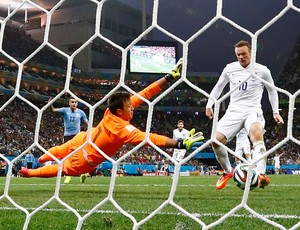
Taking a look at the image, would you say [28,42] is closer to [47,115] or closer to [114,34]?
[47,115]

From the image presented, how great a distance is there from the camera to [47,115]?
877 inches

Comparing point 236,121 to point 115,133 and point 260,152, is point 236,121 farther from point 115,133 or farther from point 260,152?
point 115,133

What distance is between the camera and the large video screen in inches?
907

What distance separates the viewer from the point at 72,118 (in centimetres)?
684

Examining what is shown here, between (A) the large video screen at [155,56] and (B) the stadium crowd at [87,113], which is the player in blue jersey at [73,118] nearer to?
(B) the stadium crowd at [87,113]

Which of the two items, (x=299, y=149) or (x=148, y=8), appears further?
(x=148, y=8)

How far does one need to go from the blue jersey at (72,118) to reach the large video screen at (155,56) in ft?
52.1

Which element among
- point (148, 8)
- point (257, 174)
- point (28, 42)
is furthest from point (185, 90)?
point (257, 174)

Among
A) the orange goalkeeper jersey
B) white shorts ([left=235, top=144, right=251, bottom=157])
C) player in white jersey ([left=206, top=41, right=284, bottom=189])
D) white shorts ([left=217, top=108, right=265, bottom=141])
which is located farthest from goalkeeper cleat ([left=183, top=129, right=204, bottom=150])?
white shorts ([left=235, top=144, right=251, bottom=157])

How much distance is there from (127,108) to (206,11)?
3582 cm

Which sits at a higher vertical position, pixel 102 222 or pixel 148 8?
pixel 148 8

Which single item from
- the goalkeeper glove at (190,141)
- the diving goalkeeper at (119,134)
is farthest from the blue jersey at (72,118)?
the goalkeeper glove at (190,141)

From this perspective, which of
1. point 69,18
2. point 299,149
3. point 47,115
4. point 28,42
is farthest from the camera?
point 69,18

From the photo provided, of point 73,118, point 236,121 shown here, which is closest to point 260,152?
point 236,121
